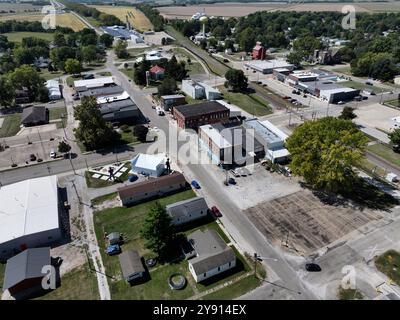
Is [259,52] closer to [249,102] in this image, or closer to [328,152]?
[249,102]

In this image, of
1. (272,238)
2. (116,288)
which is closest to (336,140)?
(272,238)

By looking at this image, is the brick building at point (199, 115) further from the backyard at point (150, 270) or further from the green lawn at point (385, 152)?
the green lawn at point (385, 152)

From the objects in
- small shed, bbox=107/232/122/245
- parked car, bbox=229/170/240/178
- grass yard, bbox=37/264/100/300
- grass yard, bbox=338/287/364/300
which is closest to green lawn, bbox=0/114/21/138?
small shed, bbox=107/232/122/245

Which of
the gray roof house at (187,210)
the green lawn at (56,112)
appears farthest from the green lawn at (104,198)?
the green lawn at (56,112)

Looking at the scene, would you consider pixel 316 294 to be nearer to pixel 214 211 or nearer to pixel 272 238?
pixel 272 238

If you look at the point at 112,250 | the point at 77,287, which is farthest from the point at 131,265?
the point at 77,287
